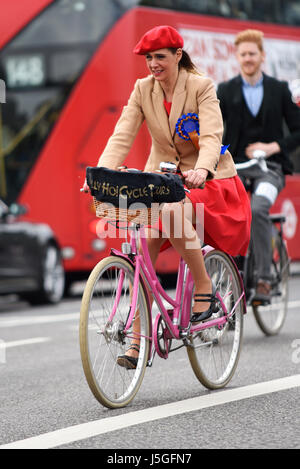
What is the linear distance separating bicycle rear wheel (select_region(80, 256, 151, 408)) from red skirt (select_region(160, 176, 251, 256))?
0.52 metres

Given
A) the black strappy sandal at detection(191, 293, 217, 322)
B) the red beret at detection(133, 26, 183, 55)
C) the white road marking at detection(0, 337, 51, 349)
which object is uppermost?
the red beret at detection(133, 26, 183, 55)

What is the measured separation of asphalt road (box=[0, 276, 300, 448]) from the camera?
4191mm

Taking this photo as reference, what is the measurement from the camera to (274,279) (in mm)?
7871

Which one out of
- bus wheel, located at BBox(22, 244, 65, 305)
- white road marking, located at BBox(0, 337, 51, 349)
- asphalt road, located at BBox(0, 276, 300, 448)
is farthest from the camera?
bus wheel, located at BBox(22, 244, 65, 305)

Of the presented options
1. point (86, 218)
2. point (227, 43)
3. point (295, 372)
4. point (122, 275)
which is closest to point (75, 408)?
point (122, 275)

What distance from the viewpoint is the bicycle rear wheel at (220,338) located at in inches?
212

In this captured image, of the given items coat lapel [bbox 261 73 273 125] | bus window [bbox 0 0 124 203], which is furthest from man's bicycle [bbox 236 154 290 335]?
bus window [bbox 0 0 124 203]

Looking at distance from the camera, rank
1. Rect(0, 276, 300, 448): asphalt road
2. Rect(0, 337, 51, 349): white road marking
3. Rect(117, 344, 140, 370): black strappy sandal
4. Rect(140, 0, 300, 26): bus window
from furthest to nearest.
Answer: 1. Rect(140, 0, 300, 26): bus window
2. Rect(0, 337, 51, 349): white road marking
3. Rect(117, 344, 140, 370): black strappy sandal
4. Rect(0, 276, 300, 448): asphalt road

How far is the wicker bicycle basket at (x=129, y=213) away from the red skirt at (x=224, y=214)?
1.16 feet

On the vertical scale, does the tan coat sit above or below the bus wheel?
above

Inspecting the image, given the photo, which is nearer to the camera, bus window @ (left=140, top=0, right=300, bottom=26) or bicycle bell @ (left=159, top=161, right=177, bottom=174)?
bicycle bell @ (left=159, top=161, right=177, bottom=174)

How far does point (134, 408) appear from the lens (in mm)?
4930

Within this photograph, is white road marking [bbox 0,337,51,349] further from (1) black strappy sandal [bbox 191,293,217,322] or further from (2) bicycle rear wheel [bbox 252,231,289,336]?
(1) black strappy sandal [bbox 191,293,217,322]
